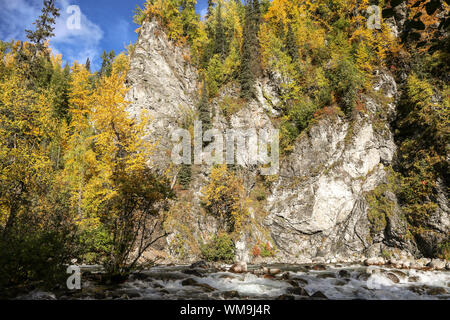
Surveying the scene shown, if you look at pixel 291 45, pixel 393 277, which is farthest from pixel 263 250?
pixel 291 45

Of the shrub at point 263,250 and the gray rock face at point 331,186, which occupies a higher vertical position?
the gray rock face at point 331,186

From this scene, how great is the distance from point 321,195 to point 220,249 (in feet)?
39.2

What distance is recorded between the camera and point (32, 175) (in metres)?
10.8

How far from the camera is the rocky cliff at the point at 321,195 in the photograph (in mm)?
21766

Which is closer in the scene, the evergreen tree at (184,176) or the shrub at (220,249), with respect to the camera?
the shrub at (220,249)

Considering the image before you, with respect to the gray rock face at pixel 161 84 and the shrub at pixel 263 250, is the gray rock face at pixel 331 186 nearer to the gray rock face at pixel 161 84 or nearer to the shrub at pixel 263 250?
the shrub at pixel 263 250

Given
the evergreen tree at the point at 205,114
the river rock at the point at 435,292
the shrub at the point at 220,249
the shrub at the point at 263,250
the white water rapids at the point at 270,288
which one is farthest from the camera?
the evergreen tree at the point at 205,114

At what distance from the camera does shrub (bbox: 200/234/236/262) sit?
2169 centimetres

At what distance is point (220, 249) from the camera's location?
22.0 m

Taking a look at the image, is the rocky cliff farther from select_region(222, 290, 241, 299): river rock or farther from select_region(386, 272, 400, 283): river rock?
select_region(222, 290, 241, 299): river rock

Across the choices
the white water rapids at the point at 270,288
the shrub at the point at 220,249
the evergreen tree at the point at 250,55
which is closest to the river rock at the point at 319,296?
the white water rapids at the point at 270,288

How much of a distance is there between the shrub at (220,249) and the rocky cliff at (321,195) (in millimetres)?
795

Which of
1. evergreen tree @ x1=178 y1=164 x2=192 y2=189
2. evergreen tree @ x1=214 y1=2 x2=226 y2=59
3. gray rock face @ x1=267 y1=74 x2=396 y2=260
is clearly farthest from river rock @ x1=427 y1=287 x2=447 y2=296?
evergreen tree @ x1=214 y1=2 x2=226 y2=59
